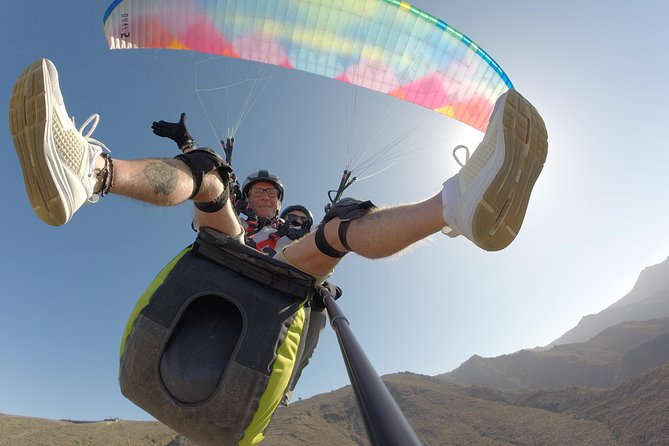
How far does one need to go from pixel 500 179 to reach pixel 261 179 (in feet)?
12.4

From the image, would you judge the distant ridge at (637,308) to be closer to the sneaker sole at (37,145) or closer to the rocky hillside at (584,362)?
the rocky hillside at (584,362)

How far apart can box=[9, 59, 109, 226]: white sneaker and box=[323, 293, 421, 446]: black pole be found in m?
1.27

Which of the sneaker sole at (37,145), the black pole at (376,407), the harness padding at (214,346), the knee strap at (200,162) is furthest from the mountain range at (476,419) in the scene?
the sneaker sole at (37,145)

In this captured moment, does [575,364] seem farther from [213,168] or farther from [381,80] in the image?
[213,168]

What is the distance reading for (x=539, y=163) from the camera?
194 cm

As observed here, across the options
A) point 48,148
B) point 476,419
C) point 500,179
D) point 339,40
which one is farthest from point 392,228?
point 476,419

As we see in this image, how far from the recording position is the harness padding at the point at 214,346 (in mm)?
2105

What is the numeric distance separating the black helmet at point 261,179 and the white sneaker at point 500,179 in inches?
136

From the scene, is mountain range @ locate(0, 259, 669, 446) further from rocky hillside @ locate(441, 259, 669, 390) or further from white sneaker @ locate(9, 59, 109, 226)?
white sneaker @ locate(9, 59, 109, 226)

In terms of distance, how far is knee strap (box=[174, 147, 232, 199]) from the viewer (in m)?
2.15

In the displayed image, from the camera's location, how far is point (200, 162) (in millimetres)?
2197

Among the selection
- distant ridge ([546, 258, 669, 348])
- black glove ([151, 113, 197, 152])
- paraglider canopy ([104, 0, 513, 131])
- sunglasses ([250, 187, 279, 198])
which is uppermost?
distant ridge ([546, 258, 669, 348])

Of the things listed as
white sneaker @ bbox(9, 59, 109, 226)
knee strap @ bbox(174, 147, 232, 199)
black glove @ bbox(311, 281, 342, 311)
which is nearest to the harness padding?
black glove @ bbox(311, 281, 342, 311)

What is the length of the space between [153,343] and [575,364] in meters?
57.4
